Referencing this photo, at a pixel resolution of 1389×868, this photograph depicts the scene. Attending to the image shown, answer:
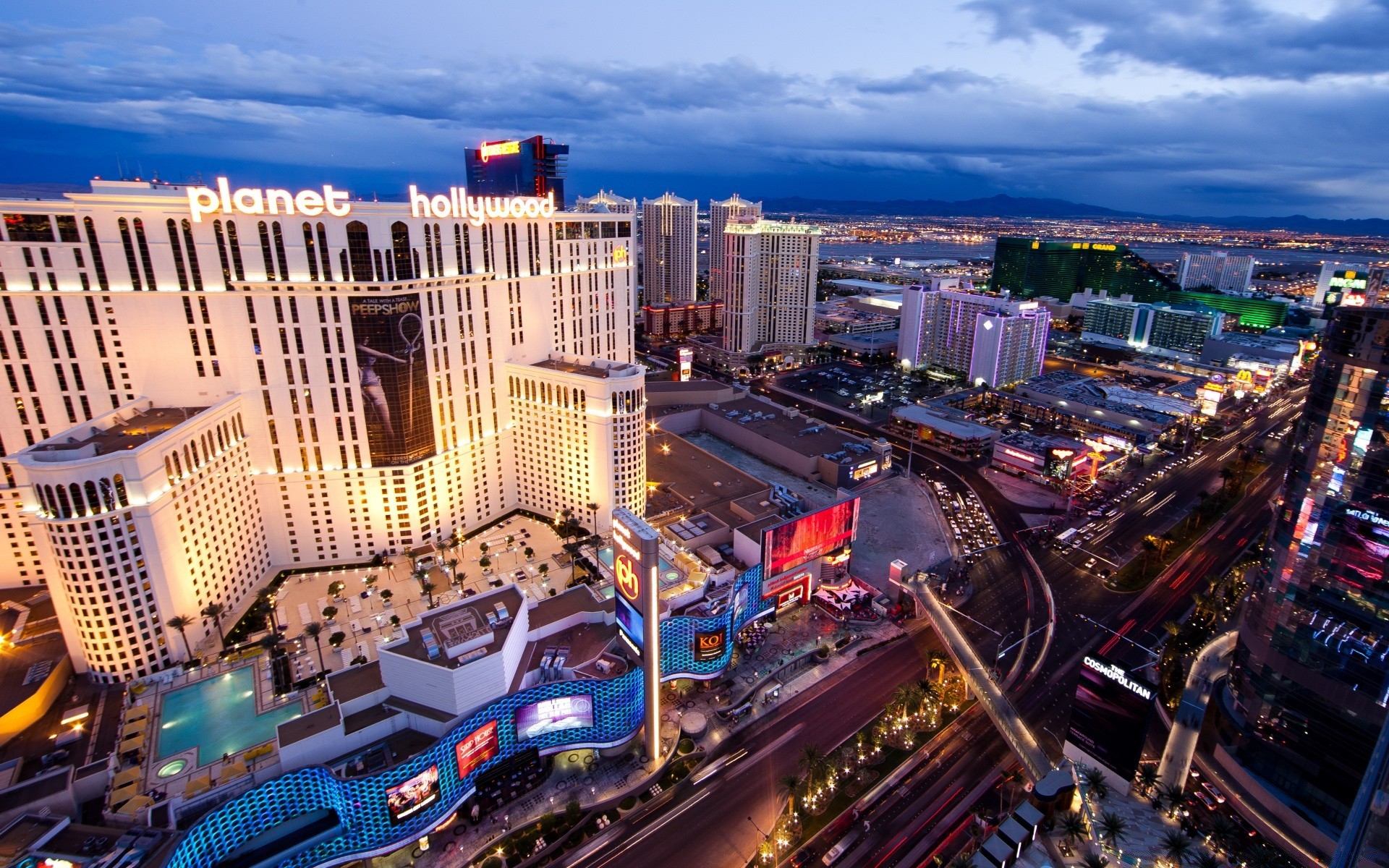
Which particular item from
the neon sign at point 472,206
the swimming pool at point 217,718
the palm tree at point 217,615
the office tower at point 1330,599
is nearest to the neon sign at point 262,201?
the neon sign at point 472,206

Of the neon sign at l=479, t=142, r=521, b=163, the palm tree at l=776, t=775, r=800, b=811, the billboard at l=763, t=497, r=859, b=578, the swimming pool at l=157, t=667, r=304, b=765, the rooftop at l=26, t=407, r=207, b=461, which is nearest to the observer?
the swimming pool at l=157, t=667, r=304, b=765

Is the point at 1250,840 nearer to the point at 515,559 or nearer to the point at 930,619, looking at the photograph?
the point at 930,619

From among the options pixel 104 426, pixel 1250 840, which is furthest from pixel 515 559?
pixel 1250 840

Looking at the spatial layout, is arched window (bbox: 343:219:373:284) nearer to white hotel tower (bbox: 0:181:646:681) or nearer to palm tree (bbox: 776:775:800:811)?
white hotel tower (bbox: 0:181:646:681)

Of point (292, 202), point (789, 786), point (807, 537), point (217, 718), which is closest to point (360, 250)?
point (292, 202)

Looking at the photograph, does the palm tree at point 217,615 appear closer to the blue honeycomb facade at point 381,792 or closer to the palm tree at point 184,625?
the palm tree at point 184,625

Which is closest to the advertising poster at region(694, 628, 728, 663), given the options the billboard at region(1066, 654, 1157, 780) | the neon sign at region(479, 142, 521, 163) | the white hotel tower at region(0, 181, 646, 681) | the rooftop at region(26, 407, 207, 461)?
the white hotel tower at region(0, 181, 646, 681)
